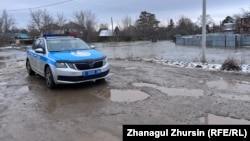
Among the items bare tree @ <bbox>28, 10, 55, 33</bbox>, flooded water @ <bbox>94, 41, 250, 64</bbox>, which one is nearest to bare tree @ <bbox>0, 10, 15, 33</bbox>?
bare tree @ <bbox>28, 10, 55, 33</bbox>

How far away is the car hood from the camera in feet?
26.9

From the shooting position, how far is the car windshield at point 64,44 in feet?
30.4

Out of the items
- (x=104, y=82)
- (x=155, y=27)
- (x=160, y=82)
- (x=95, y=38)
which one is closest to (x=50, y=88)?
(x=104, y=82)

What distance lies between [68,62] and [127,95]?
1956 mm

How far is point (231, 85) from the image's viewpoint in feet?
27.3

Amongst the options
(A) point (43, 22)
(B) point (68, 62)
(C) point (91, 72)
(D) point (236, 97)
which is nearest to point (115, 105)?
(C) point (91, 72)

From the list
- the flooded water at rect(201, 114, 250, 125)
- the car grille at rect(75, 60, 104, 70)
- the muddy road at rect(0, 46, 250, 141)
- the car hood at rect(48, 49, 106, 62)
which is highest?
the car hood at rect(48, 49, 106, 62)

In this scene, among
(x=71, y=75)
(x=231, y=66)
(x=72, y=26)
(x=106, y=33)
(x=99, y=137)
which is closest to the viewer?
(x=99, y=137)

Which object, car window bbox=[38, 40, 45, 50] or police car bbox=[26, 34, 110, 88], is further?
car window bbox=[38, 40, 45, 50]

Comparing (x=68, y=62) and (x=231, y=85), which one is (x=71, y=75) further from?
(x=231, y=85)

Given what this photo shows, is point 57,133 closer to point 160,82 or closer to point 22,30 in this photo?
point 160,82

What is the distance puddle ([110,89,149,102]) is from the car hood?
3.94 ft

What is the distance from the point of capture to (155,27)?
7756cm

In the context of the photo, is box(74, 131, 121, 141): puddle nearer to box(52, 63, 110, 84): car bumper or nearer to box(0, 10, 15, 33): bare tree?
box(52, 63, 110, 84): car bumper
